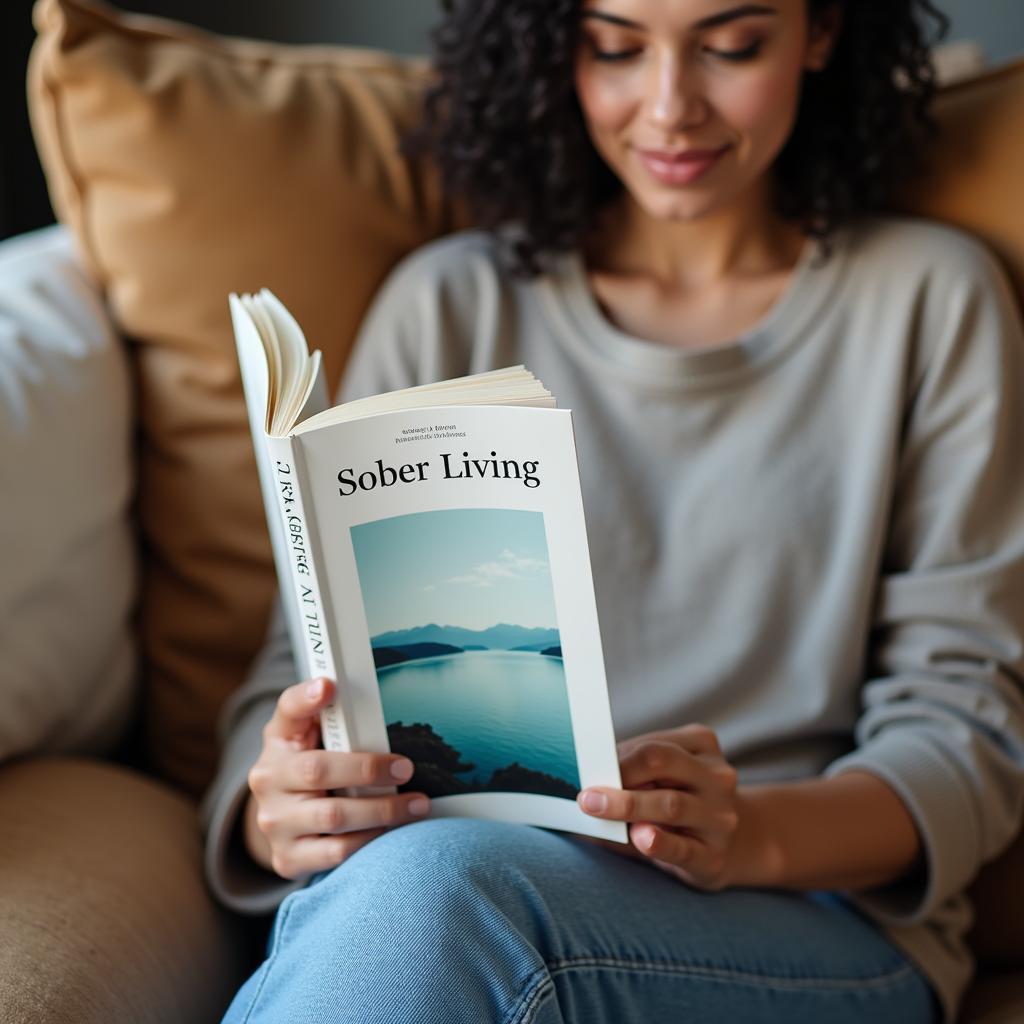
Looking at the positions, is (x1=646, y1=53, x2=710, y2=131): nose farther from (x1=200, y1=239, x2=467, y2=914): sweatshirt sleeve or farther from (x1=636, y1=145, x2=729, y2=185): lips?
(x1=200, y1=239, x2=467, y2=914): sweatshirt sleeve

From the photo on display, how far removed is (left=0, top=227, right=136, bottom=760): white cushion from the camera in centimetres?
95

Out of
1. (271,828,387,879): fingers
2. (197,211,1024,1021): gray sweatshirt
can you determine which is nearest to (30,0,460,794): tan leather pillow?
(197,211,1024,1021): gray sweatshirt

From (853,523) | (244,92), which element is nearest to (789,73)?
(853,523)

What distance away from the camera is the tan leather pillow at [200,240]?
1.08m

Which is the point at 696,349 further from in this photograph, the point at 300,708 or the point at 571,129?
the point at 300,708

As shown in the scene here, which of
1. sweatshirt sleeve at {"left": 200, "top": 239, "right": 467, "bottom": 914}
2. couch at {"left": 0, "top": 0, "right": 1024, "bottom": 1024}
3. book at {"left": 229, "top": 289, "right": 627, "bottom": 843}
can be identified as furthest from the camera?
couch at {"left": 0, "top": 0, "right": 1024, "bottom": 1024}

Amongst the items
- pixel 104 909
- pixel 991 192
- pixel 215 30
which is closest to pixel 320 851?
pixel 104 909

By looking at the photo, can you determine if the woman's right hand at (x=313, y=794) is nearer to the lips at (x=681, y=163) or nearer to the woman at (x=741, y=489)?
the woman at (x=741, y=489)

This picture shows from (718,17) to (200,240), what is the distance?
19.5 inches

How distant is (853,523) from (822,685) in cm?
14

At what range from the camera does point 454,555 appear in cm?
70

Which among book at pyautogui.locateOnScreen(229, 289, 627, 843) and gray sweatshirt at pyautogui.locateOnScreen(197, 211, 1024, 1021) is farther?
gray sweatshirt at pyautogui.locateOnScreen(197, 211, 1024, 1021)

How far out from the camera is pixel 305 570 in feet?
2.28

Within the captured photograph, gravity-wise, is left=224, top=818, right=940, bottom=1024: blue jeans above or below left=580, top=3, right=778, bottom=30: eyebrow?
below
